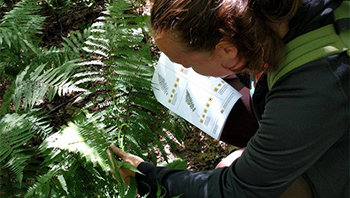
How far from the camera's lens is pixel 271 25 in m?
1.39

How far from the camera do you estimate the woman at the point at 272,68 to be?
1.34 metres

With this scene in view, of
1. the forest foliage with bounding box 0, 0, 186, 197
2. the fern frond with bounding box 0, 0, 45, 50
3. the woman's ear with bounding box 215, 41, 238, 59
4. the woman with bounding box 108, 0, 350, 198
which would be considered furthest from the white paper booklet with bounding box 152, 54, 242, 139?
the fern frond with bounding box 0, 0, 45, 50

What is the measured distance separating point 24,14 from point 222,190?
2.04 metres

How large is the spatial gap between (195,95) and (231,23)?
872 mm

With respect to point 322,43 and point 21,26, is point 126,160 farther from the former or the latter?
A: point 21,26

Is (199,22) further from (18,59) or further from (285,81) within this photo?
(18,59)

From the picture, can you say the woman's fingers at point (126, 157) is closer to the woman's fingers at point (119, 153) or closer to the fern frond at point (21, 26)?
the woman's fingers at point (119, 153)

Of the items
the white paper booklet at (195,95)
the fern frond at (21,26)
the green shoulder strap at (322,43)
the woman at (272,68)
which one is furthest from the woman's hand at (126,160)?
the fern frond at (21,26)

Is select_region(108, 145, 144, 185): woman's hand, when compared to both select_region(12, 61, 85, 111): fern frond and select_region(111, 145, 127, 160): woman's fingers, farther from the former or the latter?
select_region(12, 61, 85, 111): fern frond

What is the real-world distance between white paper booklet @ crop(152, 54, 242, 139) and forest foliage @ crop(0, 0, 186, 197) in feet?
0.29

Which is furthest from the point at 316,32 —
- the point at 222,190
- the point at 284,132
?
the point at 222,190

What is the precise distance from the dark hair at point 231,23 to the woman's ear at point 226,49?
2 centimetres

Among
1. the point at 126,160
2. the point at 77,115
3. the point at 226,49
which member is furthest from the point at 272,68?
the point at 77,115

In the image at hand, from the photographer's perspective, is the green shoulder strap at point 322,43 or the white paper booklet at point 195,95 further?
the white paper booklet at point 195,95
